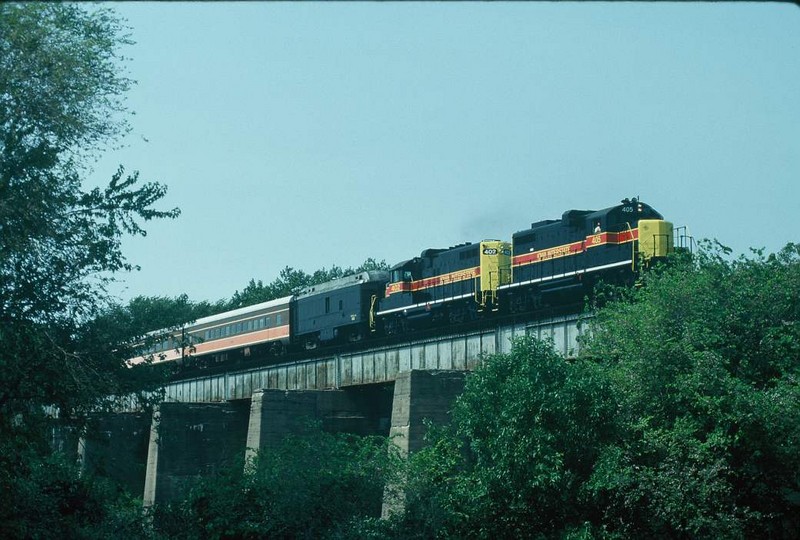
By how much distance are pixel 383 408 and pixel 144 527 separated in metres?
21.9

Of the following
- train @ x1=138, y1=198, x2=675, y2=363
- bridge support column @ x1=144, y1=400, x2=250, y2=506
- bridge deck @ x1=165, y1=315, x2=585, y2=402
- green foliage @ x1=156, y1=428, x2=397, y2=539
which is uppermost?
train @ x1=138, y1=198, x2=675, y2=363

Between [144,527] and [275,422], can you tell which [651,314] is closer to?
[144,527]

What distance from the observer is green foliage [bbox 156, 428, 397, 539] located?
1214 inches

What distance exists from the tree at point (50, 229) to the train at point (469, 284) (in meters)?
10.2

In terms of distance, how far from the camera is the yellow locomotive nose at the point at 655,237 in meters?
40.7

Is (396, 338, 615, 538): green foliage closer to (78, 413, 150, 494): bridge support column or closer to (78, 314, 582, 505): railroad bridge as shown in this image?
(78, 314, 582, 505): railroad bridge

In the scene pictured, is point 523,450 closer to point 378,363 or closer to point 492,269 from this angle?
point 378,363

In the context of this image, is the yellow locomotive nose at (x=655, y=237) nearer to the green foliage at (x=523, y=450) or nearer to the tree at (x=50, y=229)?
the green foliage at (x=523, y=450)

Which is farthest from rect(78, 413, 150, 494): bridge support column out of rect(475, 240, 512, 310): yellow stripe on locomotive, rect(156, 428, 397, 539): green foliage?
rect(475, 240, 512, 310): yellow stripe on locomotive

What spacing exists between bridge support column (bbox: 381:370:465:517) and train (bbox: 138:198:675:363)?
5.98 meters

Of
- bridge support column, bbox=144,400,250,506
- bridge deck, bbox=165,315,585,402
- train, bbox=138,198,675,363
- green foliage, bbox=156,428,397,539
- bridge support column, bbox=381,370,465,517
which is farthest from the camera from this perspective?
bridge support column, bbox=144,400,250,506

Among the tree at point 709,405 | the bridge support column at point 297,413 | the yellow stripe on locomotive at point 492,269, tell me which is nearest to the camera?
the tree at point 709,405

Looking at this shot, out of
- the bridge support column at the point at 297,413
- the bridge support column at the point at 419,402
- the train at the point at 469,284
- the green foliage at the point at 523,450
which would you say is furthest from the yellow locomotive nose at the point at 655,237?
the bridge support column at the point at 297,413

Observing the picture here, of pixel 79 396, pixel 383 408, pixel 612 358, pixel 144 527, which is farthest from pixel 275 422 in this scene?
pixel 79 396
